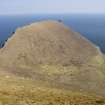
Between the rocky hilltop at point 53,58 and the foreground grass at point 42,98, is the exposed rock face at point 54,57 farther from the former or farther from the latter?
the foreground grass at point 42,98

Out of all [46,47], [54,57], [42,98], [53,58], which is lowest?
[53,58]

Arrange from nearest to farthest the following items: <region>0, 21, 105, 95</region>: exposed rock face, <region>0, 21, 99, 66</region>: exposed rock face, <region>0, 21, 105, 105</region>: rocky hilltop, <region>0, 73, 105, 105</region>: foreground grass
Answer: <region>0, 73, 105, 105</region>: foreground grass
<region>0, 21, 105, 105</region>: rocky hilltop
<region>0, 21, 105, 95</region>: exposed rock face
<region>0, 21, 99, 66</region>: exposed rock face

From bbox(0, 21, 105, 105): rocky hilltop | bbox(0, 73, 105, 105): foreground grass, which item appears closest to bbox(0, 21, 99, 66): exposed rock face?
bbox(0, 21, 105, 105): rocky hilltop

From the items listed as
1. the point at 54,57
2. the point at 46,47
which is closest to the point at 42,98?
the point at 54,57

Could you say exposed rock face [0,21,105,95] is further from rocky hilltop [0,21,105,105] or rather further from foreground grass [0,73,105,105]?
foreground grass [0,73,105,105]

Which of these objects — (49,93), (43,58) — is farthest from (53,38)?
(49,93)

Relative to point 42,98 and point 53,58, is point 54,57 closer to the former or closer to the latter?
point 53,58

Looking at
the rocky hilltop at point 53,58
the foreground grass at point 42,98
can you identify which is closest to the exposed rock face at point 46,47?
the rocky hilltop at point 53,58
